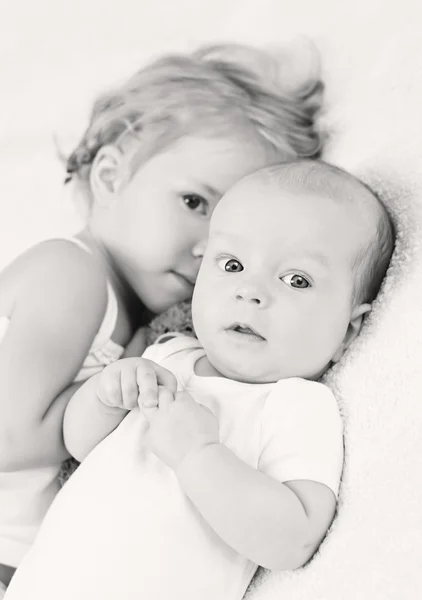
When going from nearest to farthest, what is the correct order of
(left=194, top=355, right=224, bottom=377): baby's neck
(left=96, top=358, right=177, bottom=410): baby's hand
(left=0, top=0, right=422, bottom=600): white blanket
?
(left=0, top=0, right=422, bottom=600): white blanket
(left=96, top=358, right=177, bottom=410): baby's hand
(left=194, top=355, right=224, bottom=377): baby's neck

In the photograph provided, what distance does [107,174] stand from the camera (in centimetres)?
140

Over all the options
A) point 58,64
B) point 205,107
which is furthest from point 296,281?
point 58,64

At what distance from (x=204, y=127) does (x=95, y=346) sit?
0.41m

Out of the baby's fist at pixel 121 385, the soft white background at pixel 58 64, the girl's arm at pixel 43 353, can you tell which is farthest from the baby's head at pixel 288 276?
the soft white background at pixel 58 64

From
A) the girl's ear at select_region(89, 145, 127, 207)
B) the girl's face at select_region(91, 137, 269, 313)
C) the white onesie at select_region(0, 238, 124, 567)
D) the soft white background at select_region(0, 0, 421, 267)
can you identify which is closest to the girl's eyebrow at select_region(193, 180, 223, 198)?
the girl's face at select_region(91, 137, 269, 313)

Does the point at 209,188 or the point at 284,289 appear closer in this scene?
the point at 284,289

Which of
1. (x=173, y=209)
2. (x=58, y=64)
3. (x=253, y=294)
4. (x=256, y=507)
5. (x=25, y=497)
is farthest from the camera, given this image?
(x=58, y=64)

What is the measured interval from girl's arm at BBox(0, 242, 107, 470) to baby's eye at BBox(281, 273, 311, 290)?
34 centimetres

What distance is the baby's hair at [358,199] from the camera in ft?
3.37

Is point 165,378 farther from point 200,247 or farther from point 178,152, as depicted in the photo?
point 178,152

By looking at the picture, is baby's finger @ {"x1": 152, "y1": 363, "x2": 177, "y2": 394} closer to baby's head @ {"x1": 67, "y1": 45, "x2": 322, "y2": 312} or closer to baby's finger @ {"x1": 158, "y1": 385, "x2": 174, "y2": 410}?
baby's finger @ {"x1": 158, "y1": 385, "x2": 174, "y2": 410}

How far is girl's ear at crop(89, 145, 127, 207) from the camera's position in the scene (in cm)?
137

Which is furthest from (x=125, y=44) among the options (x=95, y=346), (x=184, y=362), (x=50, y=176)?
(x=184, y=362)

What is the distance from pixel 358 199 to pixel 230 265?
0.19 metres
